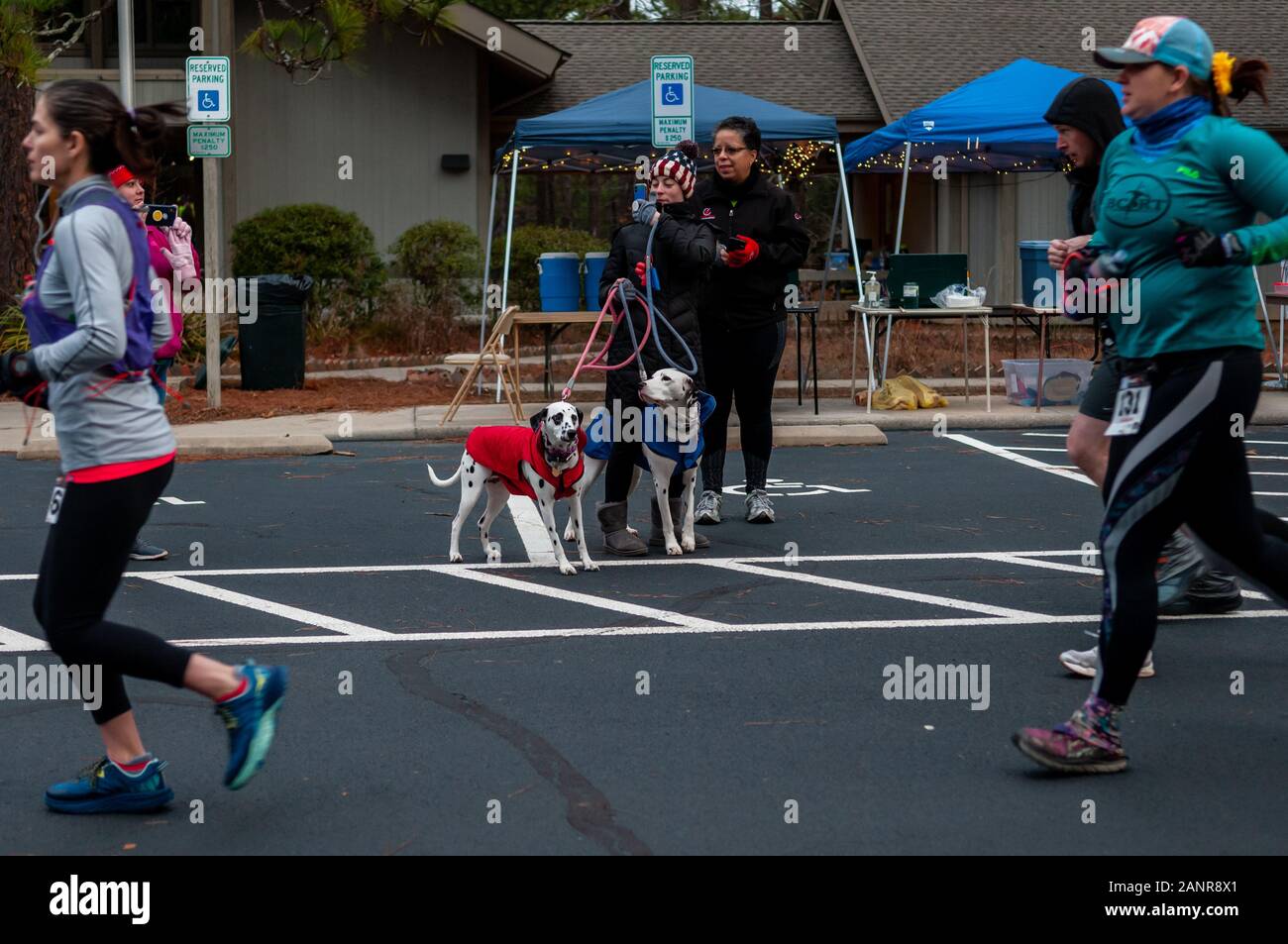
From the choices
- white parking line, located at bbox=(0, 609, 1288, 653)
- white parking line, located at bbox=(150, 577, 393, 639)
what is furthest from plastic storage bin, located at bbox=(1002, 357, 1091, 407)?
white parking line, located at bbox=(150, 577, 393, 639)

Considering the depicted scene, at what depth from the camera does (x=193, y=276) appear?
9789 mm

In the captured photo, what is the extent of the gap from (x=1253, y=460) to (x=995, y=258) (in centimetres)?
1417

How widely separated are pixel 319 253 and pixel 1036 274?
29.5 feet

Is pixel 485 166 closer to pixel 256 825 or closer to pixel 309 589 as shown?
pixel 309 589

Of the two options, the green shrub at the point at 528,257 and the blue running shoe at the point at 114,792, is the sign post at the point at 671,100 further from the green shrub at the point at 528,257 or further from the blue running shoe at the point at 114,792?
the blue running shoe at the point at 114,792

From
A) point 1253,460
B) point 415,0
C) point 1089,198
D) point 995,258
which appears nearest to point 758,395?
point 1089,198

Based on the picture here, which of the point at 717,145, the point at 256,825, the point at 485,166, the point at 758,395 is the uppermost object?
the point at 485,166

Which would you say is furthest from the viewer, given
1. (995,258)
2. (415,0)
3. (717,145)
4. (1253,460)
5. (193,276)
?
(995,258)

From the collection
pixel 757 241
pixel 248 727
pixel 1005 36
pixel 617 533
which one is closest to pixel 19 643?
pixel 248 727

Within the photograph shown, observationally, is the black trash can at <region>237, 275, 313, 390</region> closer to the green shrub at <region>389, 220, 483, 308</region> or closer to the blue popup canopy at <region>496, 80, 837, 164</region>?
the blue popup canopy at <region>496, 80, 837, 164</region>

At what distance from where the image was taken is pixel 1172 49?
473 centimetres

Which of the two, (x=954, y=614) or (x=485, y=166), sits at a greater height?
(x=485, y=166)

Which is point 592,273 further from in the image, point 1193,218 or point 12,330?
point 1193,218

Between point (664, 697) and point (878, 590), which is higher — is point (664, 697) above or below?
below
